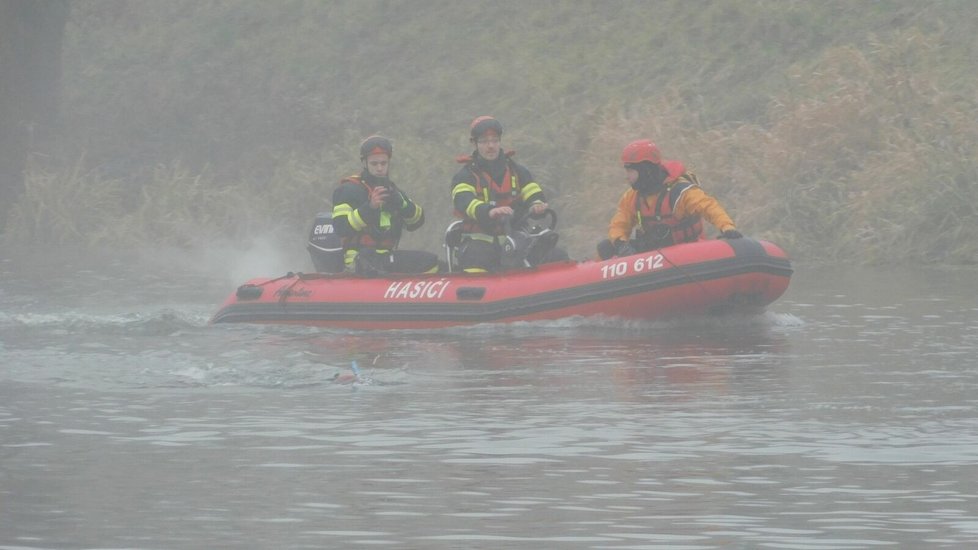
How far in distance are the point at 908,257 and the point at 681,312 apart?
8256mm

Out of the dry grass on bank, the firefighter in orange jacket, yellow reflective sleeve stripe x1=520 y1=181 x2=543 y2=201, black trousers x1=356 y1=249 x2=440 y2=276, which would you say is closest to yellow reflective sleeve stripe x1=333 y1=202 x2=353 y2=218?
black trousers x1=356 y1=249 x2=440 y2=276

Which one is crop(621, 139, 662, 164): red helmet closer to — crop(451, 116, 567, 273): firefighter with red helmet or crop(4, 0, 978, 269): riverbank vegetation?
crop(451, 116, 567, 273): firefighter with red helmet

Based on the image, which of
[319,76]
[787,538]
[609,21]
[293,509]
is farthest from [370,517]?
[319,76]

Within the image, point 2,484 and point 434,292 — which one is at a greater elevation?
point 434,292

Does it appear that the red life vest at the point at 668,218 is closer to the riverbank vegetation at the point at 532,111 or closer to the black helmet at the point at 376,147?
the black helmet at the point at 376,147

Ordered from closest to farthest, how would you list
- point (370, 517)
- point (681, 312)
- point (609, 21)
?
point (370, 517), point (681, 312), point (609, 21)

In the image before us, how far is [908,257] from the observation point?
24.2m

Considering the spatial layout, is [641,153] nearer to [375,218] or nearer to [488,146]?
[488,146]

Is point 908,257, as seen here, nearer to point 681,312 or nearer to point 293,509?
point 681,312

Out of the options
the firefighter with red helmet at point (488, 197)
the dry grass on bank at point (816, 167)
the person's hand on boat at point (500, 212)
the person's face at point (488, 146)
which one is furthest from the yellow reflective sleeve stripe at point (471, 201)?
the dry grass on bank at point (816, 167)

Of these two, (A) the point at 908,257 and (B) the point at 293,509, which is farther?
(A) the point at 908,257

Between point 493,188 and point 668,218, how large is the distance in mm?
1434

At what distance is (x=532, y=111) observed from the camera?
33.2 meters

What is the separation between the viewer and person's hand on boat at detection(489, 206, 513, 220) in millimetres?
16953
